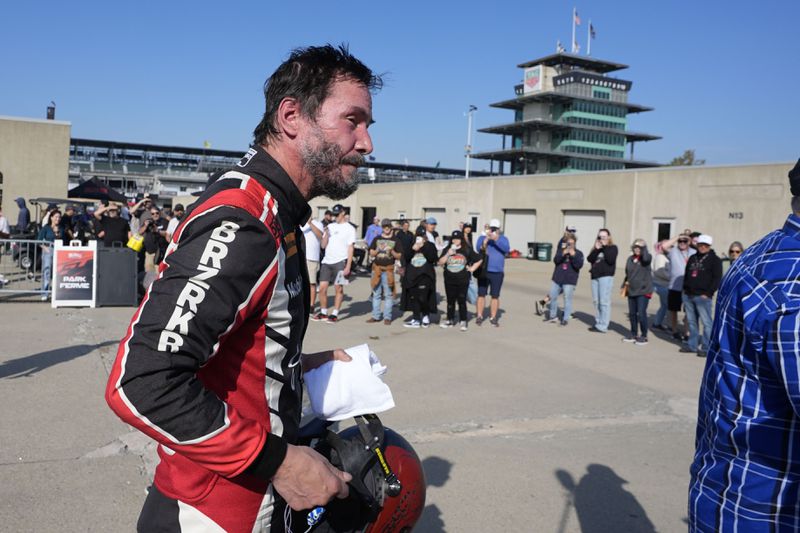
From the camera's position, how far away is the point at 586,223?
102 feet

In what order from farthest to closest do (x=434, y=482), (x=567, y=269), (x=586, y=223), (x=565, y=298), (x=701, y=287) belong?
(x=586, y=223) → (x=565, y=298) → (x=567, y=269) → (x=701, y=287) → (x=434, y=482)

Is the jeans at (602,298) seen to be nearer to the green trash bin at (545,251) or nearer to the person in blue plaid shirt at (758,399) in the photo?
the person in blue plaid shirt at (758,399)

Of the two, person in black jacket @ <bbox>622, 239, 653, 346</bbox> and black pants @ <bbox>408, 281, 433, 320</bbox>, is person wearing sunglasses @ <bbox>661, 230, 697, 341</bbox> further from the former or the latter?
black pants @ <bbox>408, 281, 433, 320</bbox>

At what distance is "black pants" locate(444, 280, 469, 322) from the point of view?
11.3 m

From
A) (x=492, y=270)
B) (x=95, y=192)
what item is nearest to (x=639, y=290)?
(x=492, y=270)

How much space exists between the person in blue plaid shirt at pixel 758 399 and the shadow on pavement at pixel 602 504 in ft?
7.39

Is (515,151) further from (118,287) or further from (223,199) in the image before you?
(223,199)

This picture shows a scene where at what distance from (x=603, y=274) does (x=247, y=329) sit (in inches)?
421

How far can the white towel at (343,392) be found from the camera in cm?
193

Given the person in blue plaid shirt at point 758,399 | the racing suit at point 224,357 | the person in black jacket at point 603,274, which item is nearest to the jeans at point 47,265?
the person in black jacket at point 603,274

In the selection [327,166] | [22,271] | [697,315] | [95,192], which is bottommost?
[22,271]

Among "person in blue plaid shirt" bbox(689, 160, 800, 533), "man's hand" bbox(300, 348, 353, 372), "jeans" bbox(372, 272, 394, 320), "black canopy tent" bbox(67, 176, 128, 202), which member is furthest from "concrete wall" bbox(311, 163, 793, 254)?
"man's hand" bbox(300, 348, 353, 372)

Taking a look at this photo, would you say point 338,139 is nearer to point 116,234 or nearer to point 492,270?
point 492,270

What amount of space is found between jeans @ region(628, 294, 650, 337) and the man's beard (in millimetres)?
9811
